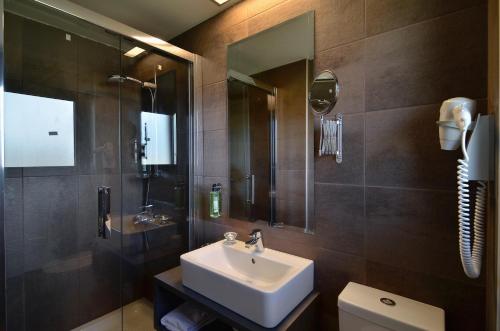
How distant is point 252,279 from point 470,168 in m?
1.14

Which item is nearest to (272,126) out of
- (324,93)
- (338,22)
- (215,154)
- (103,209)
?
(324,93)

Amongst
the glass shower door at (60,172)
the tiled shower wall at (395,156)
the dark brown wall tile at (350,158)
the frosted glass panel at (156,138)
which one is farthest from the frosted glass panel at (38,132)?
the dark brown wall tile at (350,158)

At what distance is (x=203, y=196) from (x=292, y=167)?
851 mm

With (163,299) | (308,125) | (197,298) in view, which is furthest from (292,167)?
(163,299)

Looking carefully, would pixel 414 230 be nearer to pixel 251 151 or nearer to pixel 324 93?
pixel 324 93

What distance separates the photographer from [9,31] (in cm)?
138

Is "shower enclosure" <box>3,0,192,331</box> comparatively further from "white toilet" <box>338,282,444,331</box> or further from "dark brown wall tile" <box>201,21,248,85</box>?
"white toilet" <box>338,282,444,331</box>

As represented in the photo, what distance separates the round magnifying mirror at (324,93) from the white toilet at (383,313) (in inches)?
35.4

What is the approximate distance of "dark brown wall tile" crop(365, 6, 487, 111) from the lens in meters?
0.92

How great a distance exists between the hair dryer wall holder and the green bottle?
4.54ft

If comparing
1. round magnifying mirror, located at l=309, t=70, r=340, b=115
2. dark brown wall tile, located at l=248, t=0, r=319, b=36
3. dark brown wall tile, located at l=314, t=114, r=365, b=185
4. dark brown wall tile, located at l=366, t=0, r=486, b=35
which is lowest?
dark brown wall tile, located at l=314, t=114, r=365, b=185

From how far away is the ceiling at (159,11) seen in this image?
1682 mm

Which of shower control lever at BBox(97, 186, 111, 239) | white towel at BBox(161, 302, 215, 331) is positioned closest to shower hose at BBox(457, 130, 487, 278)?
white towel at BBox(161, 302, 215, 331)

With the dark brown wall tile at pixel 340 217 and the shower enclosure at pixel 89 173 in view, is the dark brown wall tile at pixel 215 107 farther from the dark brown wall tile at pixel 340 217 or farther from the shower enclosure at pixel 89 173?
the dark brown wall tile at pixel 340 217
